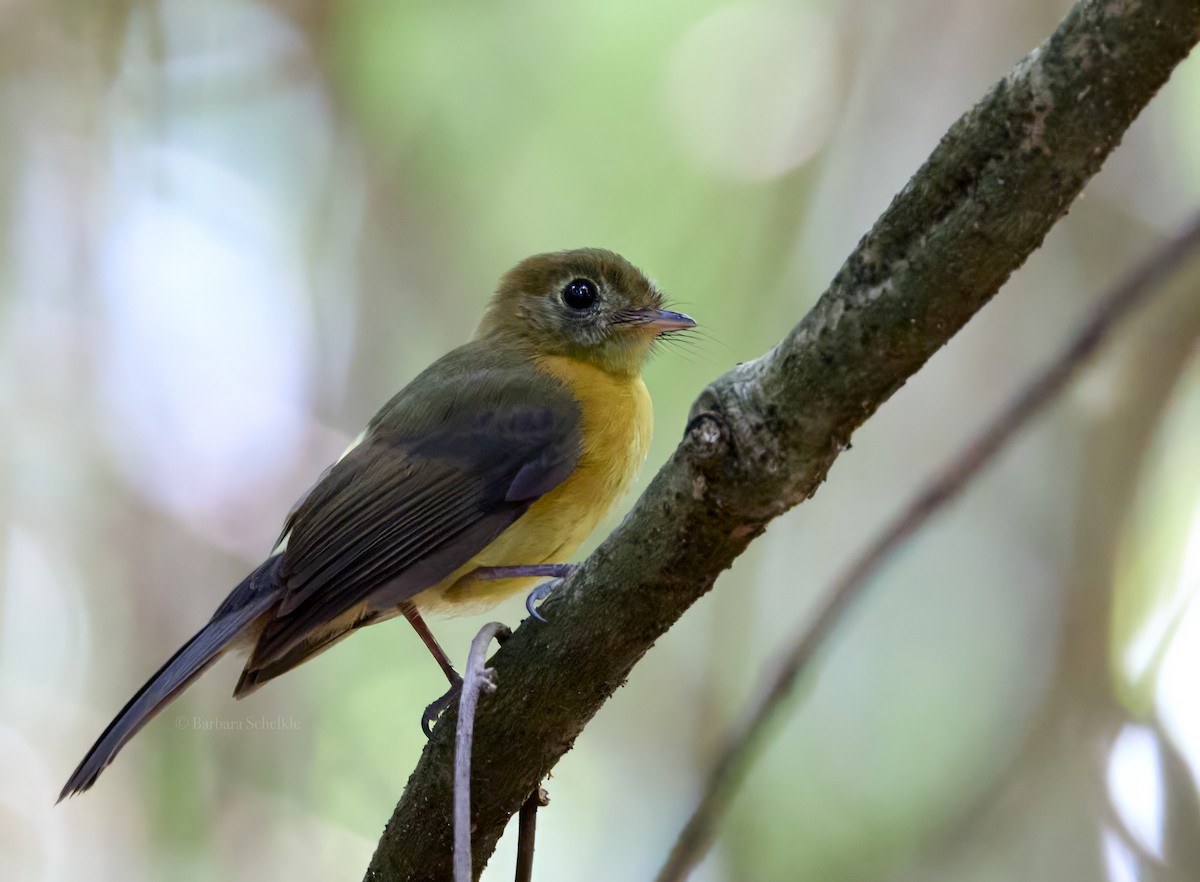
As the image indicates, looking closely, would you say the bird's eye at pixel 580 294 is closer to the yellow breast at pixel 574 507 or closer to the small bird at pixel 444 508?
the small bird at pixel 444 508

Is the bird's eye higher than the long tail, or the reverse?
the bird's eye

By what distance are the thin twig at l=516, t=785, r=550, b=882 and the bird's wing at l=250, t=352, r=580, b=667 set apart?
0.78 m

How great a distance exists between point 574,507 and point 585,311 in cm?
86

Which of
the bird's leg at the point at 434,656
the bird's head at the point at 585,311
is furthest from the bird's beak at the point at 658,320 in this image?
the bird's leg at the point at 434,656

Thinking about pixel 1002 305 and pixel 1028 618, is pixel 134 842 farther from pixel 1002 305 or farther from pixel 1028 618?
pixel 1002 305

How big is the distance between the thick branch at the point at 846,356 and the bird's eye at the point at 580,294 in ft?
6.29

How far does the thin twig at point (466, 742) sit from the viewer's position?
4.80 feet

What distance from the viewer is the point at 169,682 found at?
113 inches

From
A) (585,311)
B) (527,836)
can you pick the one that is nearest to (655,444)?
(585,311)

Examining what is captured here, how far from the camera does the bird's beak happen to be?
3641mm

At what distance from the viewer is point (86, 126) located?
18.0ft

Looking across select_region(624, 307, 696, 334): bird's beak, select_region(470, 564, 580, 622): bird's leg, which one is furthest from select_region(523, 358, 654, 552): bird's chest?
select_region(624, 307, 696, 334): bird's beak

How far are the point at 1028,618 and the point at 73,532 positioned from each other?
3.84m

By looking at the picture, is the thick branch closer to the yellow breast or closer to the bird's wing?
the bird's wing
